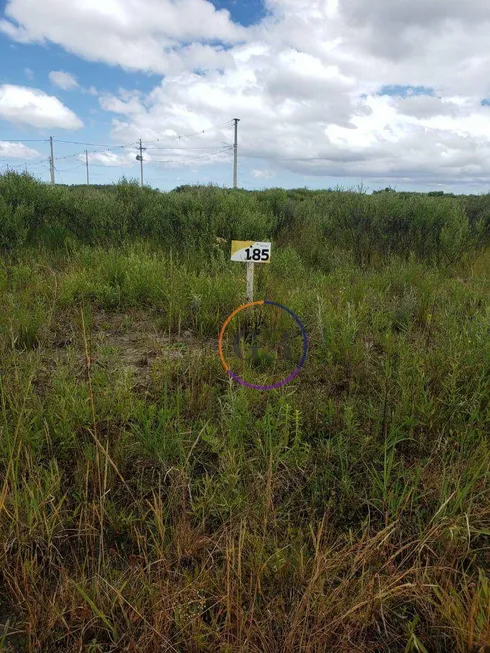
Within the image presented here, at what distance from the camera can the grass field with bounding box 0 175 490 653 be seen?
1574 millimetres

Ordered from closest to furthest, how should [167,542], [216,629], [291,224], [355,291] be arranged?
[216,629] < [167,542] < [355,291] < [291,224]

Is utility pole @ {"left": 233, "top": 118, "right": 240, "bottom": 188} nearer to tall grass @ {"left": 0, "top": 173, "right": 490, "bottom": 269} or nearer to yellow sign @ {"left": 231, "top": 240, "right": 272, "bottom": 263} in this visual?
tall grass @ {"left": 0, "top": 173, "right": 490, "bottom": 269}

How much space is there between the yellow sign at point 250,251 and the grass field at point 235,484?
666 mm

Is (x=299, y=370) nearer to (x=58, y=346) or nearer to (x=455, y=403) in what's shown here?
(x=455, y=403)

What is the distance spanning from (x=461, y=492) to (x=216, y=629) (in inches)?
50.4

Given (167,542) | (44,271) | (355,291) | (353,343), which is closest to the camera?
(167,542)

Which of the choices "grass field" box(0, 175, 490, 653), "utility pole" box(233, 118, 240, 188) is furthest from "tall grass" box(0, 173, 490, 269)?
"utility pole" box(233, 118, 240, 188)

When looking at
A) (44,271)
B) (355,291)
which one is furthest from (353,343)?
(44,271)

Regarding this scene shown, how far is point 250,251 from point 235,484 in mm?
2496

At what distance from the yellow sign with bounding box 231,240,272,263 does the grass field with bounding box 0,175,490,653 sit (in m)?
A: 0.67

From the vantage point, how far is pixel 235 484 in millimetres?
2146

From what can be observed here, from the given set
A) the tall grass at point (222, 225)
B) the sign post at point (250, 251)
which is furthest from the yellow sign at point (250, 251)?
the tall grass at point (222, 225)

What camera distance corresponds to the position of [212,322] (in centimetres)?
436

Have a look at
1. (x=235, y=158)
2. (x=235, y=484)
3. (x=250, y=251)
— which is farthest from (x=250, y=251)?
(x=235, y=158)
